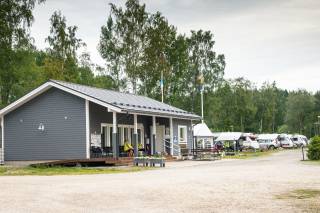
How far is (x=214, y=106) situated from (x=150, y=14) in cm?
1883

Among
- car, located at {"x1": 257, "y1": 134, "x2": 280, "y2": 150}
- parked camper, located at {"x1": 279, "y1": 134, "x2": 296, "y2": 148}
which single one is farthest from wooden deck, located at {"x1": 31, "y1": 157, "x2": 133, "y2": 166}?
parked camper, located at {"x1": 279, "y1": 134, "x2": 296, "y2": 148}

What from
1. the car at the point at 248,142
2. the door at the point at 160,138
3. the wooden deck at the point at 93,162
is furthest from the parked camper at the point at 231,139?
the wooden deck at the point at 93,162

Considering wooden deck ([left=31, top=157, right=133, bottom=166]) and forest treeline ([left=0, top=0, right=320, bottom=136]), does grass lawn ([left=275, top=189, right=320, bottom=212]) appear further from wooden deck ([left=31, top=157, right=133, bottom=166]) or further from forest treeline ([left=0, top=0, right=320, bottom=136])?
forest treeline ([left=0, top=0, right=320, bottom=136])

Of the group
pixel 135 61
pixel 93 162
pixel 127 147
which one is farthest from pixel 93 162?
pixel 135 61

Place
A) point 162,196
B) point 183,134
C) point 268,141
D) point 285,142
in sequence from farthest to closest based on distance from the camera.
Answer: point 285,142
point 268,141
point 183,134
point 162,196

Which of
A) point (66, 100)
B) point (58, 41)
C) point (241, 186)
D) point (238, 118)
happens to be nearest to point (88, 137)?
point (66, 100)

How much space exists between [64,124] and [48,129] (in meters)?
1.14

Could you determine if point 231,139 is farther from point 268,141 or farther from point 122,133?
point 122,133

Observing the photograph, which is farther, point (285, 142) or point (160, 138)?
point (285, 142)

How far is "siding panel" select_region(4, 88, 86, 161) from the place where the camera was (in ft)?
95.2

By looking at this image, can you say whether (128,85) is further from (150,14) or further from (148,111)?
(148,111)

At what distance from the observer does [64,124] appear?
2938 cm

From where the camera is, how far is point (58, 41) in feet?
166

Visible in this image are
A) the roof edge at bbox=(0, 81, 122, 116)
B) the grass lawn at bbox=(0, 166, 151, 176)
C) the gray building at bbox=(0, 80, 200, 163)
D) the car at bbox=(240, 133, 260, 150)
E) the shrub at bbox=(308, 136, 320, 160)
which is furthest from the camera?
the car at bbox=(240, 133, 260, 150)
